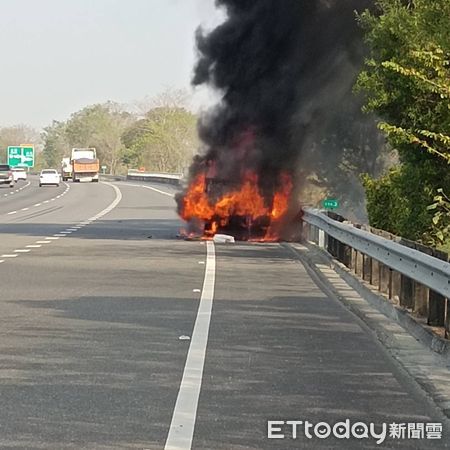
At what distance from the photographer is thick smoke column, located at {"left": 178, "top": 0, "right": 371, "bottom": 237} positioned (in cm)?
2930

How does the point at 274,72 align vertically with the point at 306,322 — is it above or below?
above

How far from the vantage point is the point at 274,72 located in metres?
30.0

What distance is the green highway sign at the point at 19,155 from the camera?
477 feet

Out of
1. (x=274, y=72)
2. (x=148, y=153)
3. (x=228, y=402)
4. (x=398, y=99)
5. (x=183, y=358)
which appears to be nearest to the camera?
(x=228, y=402)

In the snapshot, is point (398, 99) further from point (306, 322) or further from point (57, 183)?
point (57, 183)

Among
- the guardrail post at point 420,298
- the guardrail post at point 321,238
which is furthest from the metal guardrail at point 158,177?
the guardrail post at point 420,298

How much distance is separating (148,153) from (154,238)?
117 meters

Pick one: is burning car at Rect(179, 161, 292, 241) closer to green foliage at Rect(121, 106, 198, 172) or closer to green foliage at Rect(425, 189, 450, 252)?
green foliage at Rect(425, 189, 450, 252)

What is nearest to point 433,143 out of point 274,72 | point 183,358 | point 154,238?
point 183,358

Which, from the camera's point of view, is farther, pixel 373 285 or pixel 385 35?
pixel 385 35

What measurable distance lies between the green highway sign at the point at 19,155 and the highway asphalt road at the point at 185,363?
5084 inches

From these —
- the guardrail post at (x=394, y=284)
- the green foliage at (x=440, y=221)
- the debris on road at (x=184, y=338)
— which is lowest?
the debris on road at (x=184, y=338)

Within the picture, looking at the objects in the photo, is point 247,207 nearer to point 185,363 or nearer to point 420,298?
point 420,298

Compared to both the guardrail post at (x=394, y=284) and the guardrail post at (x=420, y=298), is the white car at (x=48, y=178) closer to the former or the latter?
the guardrail post at (x=394, y=284)
